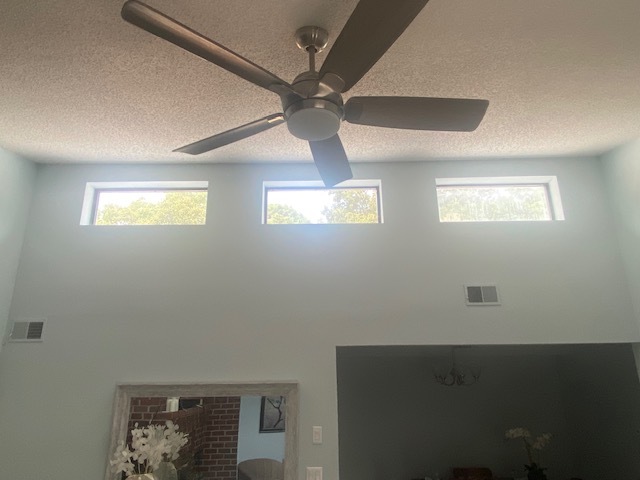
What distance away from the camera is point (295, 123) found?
1720 mm

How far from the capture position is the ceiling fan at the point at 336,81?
1343 mm

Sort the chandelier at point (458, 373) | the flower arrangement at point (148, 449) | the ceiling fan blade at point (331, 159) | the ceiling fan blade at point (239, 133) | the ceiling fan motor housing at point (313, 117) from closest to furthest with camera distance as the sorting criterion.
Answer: the ceiling fan motor housing at point (313, 117)
the ceiling fan blade at point (239, 133)
the ceiling fan blade at point (331, 159)
the flower arrangement at point (148, 449)
the chandelier at point (458, 373)

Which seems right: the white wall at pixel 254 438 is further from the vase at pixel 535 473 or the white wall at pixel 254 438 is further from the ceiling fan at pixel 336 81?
the vase at pixel 535 473

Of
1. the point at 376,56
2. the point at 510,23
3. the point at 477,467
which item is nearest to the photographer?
the point at 376,56

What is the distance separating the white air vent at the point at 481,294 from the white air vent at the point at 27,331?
120 inches

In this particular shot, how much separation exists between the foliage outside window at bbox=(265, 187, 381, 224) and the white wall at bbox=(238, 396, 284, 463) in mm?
1359

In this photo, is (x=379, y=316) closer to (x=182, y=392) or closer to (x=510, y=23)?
(x=182, y=392)

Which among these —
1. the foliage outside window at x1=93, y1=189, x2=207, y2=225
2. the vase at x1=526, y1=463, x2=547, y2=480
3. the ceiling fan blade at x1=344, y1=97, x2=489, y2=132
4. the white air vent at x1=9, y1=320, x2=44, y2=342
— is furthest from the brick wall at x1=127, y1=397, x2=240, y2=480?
the vase at x1=526, y1=463, x2=547, y2=480

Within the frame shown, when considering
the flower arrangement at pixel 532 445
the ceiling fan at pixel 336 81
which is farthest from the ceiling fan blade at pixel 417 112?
the flower arrangement at pixel 532 445

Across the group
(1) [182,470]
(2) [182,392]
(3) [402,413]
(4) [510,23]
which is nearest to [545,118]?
(4) [510,23]

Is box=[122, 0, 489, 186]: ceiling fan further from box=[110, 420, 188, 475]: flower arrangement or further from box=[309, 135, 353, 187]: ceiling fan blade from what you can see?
box=[110, 420, 188, 475]: flower arrangement

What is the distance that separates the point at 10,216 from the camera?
3.13 m

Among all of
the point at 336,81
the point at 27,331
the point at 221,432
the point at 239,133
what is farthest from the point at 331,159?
the point at 27,331

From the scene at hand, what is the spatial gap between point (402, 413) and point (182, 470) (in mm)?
2972
